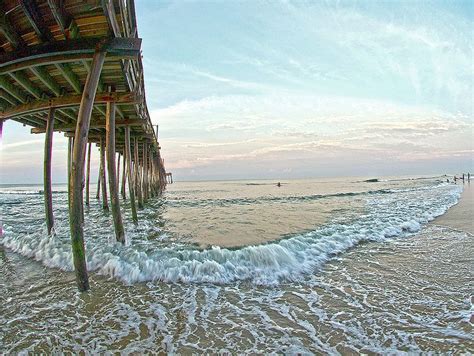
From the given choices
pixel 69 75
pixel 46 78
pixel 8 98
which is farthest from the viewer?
pixel 8 98

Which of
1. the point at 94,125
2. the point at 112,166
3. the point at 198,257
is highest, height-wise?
the point at 94,125

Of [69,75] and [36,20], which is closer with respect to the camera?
[36,20]

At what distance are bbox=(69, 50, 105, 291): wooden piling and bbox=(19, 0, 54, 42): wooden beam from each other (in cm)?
88

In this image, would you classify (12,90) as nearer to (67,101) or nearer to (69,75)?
(67,101)

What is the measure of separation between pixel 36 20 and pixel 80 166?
2193mm

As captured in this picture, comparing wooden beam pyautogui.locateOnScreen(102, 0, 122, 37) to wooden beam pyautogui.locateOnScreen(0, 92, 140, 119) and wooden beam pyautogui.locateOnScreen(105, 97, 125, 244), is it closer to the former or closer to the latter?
wooden beam pyautogui.locateOnScreen(0, 92, 140, 119)

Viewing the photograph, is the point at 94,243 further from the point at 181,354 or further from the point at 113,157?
the point at 181,354

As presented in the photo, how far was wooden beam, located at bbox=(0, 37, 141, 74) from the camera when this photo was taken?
4035mm

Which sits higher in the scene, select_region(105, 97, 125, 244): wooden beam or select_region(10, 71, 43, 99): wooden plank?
select_region(10, 71, 43, 99): wooden plank

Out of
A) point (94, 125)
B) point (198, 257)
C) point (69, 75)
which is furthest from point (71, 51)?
point (94, 125)

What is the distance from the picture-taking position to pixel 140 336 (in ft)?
9.77

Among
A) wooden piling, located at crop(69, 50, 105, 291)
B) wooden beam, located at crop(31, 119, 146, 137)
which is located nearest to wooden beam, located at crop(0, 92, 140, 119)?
wooden piling, located at crop(69, 50, 105, 291)

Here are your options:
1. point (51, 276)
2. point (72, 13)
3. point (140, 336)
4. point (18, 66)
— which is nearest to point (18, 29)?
point (18, 66)

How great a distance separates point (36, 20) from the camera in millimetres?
3904
